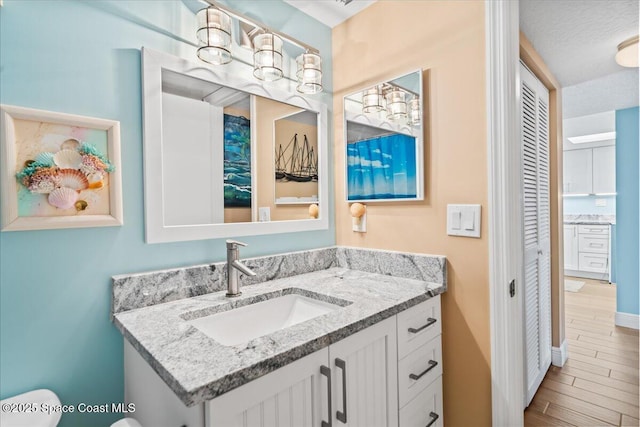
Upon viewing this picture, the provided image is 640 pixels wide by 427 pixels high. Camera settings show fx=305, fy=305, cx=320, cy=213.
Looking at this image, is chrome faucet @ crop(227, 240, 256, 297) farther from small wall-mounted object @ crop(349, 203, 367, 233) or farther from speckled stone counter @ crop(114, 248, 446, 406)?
small wall-mounted object @ crop(349, 203, 367, 233)

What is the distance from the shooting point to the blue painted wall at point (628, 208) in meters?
2.95

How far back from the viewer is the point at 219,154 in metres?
1.28

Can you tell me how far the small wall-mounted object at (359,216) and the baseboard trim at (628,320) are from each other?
10.3ft

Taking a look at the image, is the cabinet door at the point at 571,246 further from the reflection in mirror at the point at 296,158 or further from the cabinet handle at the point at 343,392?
the cabinet handle at the point at 343,392

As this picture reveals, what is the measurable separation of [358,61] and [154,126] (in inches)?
44.3

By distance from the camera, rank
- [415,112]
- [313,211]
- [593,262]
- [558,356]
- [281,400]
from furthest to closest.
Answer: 1. [593,262]
2. [558,356]
3. [313,211]
4. [415,112]
5. [281,400]

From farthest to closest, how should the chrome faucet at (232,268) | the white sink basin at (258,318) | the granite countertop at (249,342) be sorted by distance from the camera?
the chrome faucet at (232,268) < the white sink basin at (258,318) < the granite countertop at (249,342)

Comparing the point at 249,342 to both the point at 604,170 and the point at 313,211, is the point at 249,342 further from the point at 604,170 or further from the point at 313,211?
the point at 604,170

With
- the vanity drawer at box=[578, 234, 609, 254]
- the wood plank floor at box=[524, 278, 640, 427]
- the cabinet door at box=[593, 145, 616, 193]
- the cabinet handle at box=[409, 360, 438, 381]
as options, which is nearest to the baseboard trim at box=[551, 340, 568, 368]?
the wood plank floor at box=[524, 278, 640, 427]

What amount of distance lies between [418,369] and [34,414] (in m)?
1.20

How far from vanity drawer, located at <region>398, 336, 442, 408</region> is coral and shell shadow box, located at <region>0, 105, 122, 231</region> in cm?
112

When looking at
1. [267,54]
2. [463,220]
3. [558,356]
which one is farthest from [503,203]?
[558,356]

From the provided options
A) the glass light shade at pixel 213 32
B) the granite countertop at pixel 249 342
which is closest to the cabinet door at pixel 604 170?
the granite countertop at pixel 249 342

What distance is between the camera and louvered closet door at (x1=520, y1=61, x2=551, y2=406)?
186cm
